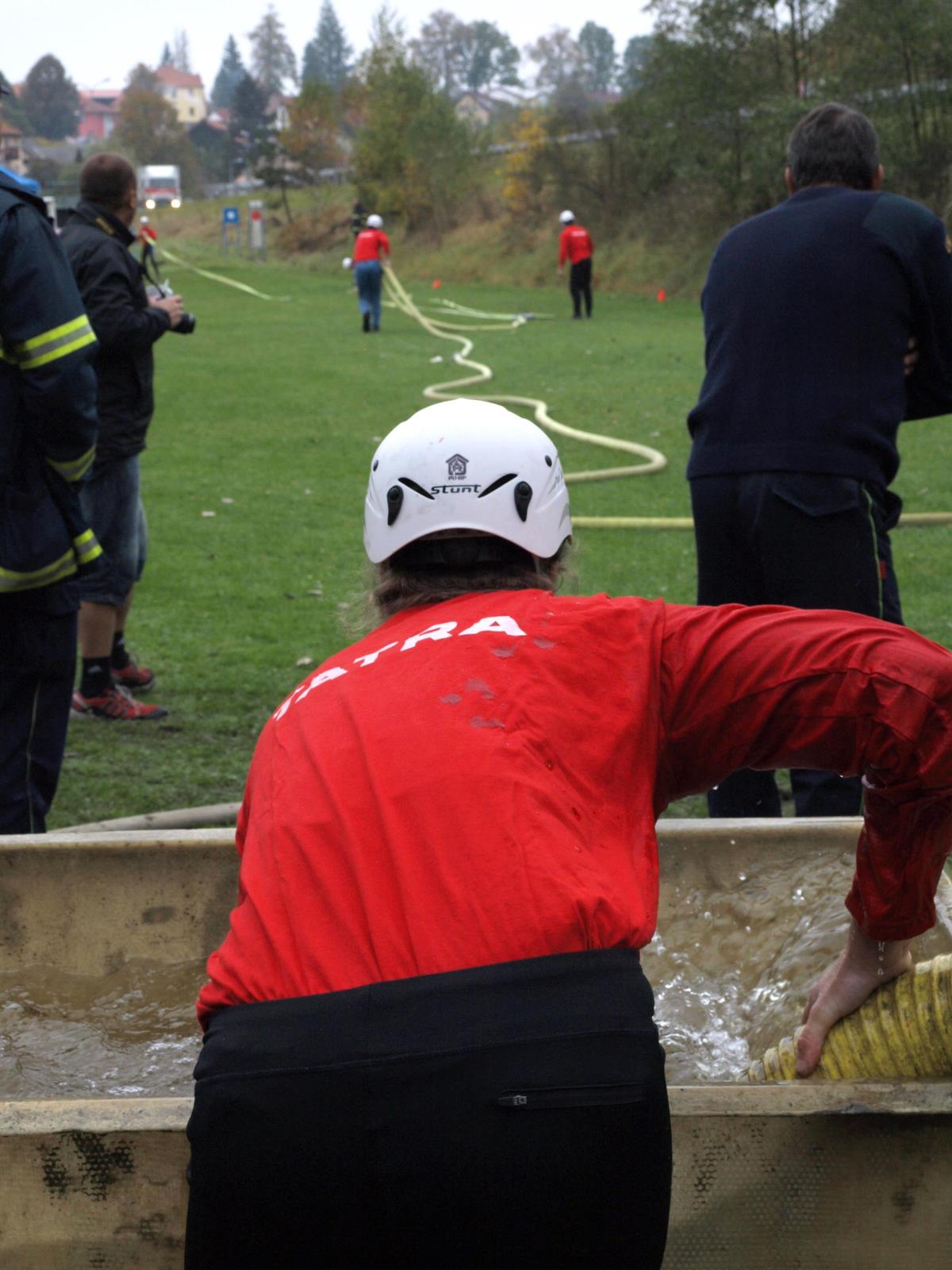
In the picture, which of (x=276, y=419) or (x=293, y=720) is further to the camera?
(x=276, y=419)

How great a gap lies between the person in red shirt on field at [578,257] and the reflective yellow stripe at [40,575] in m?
24.2

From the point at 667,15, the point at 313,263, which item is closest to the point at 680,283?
the point at 667,15

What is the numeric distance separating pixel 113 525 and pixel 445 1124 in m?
4.66

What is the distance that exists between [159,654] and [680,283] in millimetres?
31044

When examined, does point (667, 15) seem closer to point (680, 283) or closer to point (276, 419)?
point (680, 283)

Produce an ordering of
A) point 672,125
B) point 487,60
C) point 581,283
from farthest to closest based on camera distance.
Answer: point 487,60, point 672,125, point 581,283

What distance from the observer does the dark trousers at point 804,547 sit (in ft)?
13.6

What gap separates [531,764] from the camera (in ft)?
6.64

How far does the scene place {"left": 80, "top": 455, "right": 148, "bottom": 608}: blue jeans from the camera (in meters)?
6.04

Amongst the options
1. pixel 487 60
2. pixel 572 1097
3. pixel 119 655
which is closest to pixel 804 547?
pixel 572 1097

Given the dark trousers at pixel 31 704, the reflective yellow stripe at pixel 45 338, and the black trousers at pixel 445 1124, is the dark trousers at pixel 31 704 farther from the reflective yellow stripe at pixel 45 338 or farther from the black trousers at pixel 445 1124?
the black trousers at pixel 445 1124

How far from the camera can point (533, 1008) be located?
184 cm

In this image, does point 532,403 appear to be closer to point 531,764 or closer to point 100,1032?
point 100,1032

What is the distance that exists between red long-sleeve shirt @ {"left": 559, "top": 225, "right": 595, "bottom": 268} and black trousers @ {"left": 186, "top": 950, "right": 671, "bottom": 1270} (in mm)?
26501
